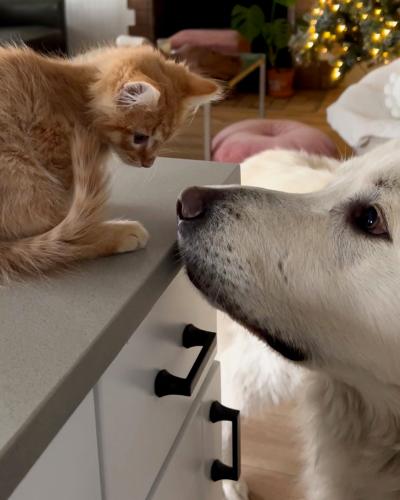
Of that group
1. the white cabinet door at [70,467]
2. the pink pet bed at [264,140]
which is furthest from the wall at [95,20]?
the white cabinet door at [70,467]

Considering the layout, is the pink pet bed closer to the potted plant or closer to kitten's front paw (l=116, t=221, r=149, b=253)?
kitten's front paw (l=116, t=221, r=149, b=253)

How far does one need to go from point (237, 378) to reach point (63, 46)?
3.33m

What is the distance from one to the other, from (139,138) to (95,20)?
4099mm

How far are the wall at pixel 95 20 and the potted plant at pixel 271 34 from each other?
2.63 ft

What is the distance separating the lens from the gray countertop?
0.42 meters

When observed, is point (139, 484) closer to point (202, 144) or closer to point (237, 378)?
point (237, 378)

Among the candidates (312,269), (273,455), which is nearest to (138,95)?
(312,269)

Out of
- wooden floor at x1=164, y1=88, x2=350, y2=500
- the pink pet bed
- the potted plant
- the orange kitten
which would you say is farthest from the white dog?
the potted plant

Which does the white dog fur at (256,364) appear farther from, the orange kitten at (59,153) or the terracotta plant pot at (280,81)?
the terracotta plant pot at (280,81)

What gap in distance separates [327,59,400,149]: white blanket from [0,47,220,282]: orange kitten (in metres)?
Answer: 1.84

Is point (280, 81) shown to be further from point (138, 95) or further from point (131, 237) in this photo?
point (131, 237)

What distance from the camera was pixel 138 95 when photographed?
746 mm

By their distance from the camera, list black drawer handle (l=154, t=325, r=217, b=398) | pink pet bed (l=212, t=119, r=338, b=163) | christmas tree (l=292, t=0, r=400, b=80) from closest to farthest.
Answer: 1. black drawer handle (l=154, t=325, r=217, b=398)
2. pink pet bed (l=212, t=119, r=338, b=163)
3. christmas tree (l=292, t=0, r=400, b=80)

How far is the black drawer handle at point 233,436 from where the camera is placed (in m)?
0.90
